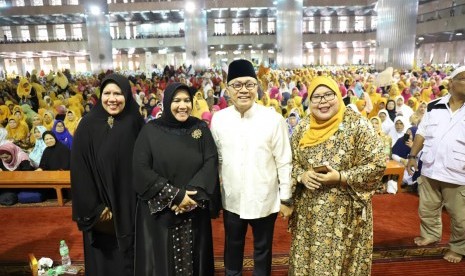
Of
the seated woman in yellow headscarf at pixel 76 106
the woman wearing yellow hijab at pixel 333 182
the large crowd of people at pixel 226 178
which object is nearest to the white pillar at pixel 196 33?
the seated woman in yellow headscarf at pixel 76 106

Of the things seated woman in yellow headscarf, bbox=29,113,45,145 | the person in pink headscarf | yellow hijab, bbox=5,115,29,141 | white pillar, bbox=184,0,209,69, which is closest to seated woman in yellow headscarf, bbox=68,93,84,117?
seated woman in yellow headscarf, bbox=29,113,45,145

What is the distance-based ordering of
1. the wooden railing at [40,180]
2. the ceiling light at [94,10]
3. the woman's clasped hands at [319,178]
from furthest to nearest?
the ceiling light at [94,10], the wooden railing at [40,180], the woman's clasped hands at [319,178]

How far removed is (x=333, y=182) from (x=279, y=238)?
163 cm

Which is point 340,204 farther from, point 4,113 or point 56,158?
point 4,113

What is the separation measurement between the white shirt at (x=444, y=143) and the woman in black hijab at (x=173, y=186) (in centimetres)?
165

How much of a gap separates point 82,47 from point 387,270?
1339 inches

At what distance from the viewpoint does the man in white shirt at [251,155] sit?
192 centimetres

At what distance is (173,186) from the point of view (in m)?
1.84

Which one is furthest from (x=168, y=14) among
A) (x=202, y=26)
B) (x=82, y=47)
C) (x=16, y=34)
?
(x=16, y=34)

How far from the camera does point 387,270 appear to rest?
2.69 metres

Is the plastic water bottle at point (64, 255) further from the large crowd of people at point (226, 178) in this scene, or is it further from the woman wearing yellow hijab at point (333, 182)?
the woman wearing yellow hijab at point (333, 182)

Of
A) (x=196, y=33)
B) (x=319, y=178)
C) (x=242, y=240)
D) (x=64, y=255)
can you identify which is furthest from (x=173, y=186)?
(x=196, y=33)

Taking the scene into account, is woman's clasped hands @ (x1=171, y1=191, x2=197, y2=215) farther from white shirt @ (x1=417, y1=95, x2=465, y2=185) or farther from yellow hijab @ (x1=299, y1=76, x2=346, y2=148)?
white shirt @ (x1=417, y1=95, x2=465, y2=185)

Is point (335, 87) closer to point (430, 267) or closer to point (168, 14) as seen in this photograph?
point (430, 267)
